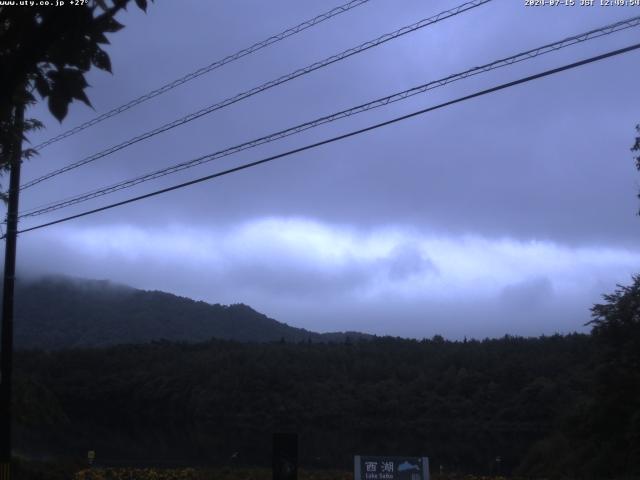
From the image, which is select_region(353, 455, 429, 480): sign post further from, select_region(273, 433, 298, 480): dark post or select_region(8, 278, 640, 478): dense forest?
select_region(8, 278, 640, 478): dense forest

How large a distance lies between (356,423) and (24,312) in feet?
117

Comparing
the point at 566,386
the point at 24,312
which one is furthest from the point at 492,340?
the point at 24,312

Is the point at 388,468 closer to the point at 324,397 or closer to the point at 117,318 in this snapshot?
the point at 324,397

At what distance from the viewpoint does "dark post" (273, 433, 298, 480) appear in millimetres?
11422

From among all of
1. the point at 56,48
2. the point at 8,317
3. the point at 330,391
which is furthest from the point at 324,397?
the point at 56,48

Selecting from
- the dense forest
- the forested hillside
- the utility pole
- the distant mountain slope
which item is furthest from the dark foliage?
the distant mountain slope

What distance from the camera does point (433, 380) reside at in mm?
81750

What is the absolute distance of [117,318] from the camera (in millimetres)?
129250

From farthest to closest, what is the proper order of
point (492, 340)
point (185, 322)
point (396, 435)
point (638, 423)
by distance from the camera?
point (185, 322)
point (492, 340)
point (396, 435)
point (638, 423)

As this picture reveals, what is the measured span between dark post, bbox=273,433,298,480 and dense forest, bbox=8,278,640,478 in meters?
23.0

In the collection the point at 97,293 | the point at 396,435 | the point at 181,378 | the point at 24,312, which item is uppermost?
the point at 97,293

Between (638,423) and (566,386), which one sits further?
(566,386)

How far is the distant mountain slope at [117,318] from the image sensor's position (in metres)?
88.5

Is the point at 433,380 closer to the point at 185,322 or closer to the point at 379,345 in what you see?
the point at 379,345
